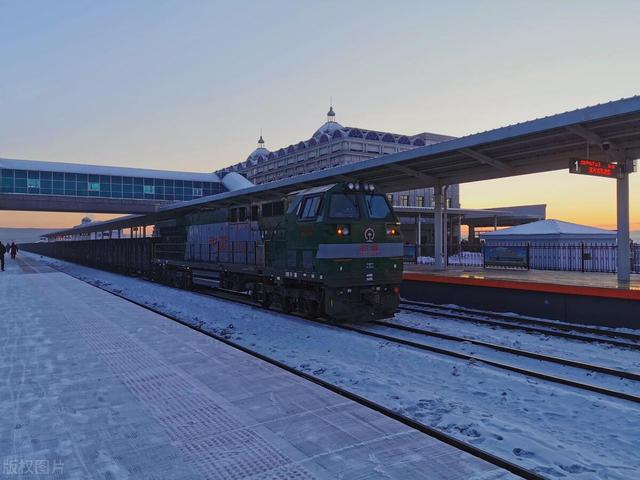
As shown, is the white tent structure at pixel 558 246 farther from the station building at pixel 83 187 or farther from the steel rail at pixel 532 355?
the station building at pixel 83 187

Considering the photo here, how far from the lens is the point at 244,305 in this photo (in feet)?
47.7

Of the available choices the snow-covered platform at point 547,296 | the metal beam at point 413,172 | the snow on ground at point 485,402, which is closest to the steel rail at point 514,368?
the snow on ground at point 485,402

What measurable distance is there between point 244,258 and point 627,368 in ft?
34.9

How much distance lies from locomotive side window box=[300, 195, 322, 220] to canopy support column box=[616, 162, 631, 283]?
334 inches

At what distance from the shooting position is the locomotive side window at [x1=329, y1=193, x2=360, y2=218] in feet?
34.7

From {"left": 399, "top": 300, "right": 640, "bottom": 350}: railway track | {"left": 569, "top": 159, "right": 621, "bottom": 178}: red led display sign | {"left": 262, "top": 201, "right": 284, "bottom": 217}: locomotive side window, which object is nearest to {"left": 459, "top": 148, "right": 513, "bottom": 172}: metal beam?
{"left": 569, "top": 159, "right": 621, "bottom": 178}: red led display sign

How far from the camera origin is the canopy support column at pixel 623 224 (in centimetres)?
1245

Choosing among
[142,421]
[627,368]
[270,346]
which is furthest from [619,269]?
[142,421]

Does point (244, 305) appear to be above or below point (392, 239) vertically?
below

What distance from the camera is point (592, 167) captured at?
12.1 metres

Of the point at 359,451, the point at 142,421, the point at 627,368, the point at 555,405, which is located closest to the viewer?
the point at 359,451

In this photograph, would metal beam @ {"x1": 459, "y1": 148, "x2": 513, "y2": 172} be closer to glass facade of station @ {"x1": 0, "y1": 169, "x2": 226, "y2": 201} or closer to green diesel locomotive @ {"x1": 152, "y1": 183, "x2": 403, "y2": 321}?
green diesel locomotive @ {"x1": 152, "y1": 183, "x2": 403, "y2": 321}

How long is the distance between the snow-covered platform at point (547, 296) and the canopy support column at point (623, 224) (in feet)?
1.46

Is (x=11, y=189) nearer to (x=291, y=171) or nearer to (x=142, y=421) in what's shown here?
(x=291, y=171)
